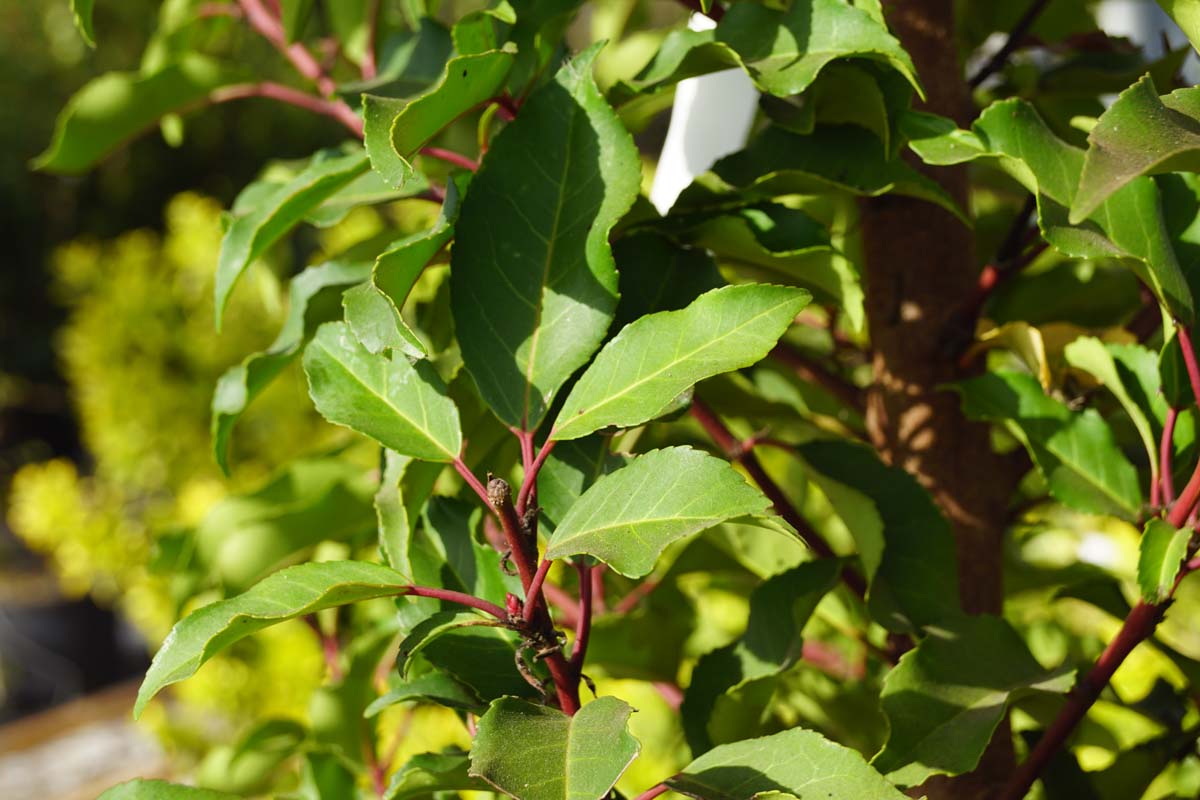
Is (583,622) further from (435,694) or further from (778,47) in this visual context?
(778,47)

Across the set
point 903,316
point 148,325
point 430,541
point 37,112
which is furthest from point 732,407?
point 37,112

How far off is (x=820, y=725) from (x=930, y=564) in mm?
243

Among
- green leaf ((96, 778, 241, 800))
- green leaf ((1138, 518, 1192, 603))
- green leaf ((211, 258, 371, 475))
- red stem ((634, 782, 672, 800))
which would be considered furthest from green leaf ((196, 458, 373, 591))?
green leaf ((1138, 518, 1192, 603))

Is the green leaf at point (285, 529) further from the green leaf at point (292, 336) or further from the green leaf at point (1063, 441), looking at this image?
the green leaf at point (1063, 441)

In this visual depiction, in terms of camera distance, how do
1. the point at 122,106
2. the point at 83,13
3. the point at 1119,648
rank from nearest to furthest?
1. the point at 1119,648
2. the point at 83,13
3. the point at 122,106

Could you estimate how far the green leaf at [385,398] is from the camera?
43 centimetres

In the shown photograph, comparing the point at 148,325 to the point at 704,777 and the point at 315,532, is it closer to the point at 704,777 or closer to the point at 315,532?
the point at 315,532

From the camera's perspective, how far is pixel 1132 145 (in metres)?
0.36

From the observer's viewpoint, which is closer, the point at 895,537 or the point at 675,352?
the point at 675,352

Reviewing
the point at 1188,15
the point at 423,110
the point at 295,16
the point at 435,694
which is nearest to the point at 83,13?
the point at 295,16

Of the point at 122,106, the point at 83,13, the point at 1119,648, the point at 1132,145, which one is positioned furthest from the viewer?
the point at 122,106

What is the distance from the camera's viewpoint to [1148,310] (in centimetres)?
62

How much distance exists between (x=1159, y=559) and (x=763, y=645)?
17 cm

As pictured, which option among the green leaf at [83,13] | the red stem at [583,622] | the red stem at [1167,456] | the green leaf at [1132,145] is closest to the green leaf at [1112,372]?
the red stem at [1167,456]
